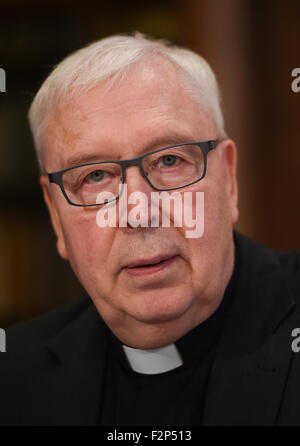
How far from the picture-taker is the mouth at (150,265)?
129 centimetres

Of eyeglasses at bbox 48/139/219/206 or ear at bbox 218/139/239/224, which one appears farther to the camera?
ear at bbox 218/139/239/224

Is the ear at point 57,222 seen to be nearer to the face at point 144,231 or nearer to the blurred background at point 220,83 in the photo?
the face at point 144,231

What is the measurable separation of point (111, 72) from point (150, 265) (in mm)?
472

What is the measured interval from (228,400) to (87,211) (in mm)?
557

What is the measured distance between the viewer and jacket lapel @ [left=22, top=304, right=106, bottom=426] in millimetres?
1515

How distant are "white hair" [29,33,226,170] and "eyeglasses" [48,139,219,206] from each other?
0.14 metres
